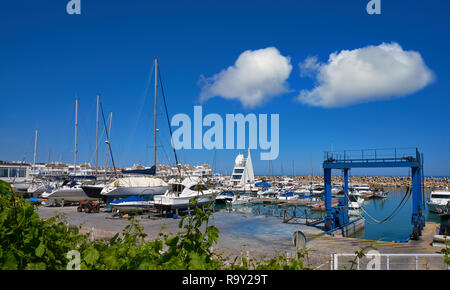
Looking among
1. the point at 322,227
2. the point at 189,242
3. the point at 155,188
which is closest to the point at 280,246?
the point at 322,227

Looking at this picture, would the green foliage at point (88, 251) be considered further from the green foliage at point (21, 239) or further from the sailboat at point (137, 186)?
the sailboat at point (137, 186)

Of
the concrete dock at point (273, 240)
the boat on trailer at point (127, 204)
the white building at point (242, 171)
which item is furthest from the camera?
the white building at point (242, 171)

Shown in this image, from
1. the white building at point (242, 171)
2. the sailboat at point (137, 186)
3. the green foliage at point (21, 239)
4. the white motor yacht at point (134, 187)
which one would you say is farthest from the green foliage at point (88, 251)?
the white building at point (242, 171)

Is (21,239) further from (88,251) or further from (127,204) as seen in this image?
(127,204)

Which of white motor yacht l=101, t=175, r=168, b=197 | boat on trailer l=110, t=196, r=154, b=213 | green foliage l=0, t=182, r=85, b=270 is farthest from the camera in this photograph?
white motor yacht l=101, t=175, r=168, b=197

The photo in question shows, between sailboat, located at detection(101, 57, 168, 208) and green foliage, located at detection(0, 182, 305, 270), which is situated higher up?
green foliage, located at detection(0, 182, 305, 270)

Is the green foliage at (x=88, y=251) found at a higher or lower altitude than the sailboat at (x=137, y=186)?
higher

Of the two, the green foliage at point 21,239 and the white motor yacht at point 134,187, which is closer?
the green foliage at point 21,239

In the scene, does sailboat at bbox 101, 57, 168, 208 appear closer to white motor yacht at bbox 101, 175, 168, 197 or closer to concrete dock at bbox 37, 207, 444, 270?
white motor yacht at bbox 101, 175, 168, 197

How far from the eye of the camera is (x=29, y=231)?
106 inches

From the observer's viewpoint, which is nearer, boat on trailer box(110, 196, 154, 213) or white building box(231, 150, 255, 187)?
boat on trailer box(110, 196, 154, 213)

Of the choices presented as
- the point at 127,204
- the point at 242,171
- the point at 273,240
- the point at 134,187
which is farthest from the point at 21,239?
the point at 242,171

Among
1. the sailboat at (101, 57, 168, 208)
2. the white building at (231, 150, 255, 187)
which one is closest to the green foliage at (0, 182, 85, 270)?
the sailboat at (101, 57, 168, 208)

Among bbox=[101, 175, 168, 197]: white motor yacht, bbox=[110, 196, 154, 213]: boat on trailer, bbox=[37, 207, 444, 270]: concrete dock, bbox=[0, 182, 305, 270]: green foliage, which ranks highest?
bbox=[0, 182, 305, 270]: green foliage
